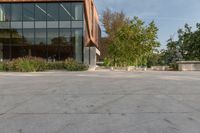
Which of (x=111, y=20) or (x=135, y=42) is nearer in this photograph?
(x=135, y=42)

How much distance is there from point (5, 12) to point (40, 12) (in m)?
3.31

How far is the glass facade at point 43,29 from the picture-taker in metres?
29.3

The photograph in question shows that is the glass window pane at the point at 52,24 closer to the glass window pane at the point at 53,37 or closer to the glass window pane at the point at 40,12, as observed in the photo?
the glass window pane at the point at 53,37

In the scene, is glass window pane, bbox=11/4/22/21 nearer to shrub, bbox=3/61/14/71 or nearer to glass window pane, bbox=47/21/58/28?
glass window pane, bbox=47/21/58/28

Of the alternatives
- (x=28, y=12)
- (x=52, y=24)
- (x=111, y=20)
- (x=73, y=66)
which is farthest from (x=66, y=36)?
(x=111, y=20)

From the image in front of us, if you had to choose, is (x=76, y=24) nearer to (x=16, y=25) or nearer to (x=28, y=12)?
(x=28, y=12)

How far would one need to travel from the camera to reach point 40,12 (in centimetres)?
2955

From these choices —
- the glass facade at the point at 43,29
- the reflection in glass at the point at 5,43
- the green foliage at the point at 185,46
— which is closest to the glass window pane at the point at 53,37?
the glass facade at the point at 43,29

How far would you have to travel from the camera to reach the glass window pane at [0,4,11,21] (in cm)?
2944

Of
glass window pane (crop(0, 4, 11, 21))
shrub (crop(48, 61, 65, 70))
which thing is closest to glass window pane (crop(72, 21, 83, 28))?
shrub (crop(48, 61, 65, 70))

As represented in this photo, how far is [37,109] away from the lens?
741 cm

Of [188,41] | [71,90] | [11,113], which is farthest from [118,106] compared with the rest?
[188,41]

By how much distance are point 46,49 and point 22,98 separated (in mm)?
20746

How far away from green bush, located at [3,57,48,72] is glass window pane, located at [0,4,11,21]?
655 centimetres
